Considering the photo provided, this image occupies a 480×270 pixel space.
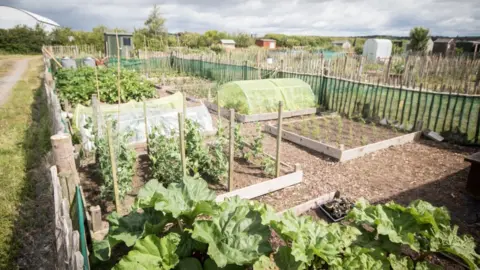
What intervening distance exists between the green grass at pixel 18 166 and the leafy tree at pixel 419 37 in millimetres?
38439

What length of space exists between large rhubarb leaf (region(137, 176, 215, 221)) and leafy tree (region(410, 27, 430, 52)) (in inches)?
1548

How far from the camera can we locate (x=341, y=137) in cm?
752

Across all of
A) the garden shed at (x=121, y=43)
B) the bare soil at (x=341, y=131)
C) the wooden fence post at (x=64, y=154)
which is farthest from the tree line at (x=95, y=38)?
the wooden fence post at (x=64, y=154)

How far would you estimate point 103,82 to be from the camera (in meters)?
11.0

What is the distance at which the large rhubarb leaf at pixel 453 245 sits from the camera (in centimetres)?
250

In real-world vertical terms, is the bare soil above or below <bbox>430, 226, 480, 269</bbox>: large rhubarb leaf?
below

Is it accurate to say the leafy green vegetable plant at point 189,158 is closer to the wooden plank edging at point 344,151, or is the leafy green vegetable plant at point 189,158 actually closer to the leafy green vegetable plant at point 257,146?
the leafy green vegetable plant at point 257,146

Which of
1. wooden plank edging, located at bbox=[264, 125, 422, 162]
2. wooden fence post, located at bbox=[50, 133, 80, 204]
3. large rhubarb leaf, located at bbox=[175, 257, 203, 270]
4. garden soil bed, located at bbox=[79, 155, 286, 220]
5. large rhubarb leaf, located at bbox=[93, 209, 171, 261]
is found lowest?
garden soil bed, located at bbox=[79, 155, 286, 220]

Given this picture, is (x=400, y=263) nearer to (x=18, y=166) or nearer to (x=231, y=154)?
(x=231, y=154)

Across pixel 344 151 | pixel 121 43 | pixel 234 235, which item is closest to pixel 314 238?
pixel 234 235

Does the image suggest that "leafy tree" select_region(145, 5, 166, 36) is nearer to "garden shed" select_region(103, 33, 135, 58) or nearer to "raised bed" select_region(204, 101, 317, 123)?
"garden shed" select_region(103, 33, 135, 58)

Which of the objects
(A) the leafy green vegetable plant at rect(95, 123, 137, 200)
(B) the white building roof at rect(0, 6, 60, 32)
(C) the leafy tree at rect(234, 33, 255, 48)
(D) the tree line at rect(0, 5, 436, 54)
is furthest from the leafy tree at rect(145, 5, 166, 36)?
(A) the leafy green vegetable plant at rect(95, 123, 137, 200)

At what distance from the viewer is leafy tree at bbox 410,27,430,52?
3456cm

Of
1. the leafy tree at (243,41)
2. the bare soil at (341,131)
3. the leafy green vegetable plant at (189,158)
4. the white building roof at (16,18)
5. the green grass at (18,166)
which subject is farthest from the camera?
the white building roof at (16,18)
